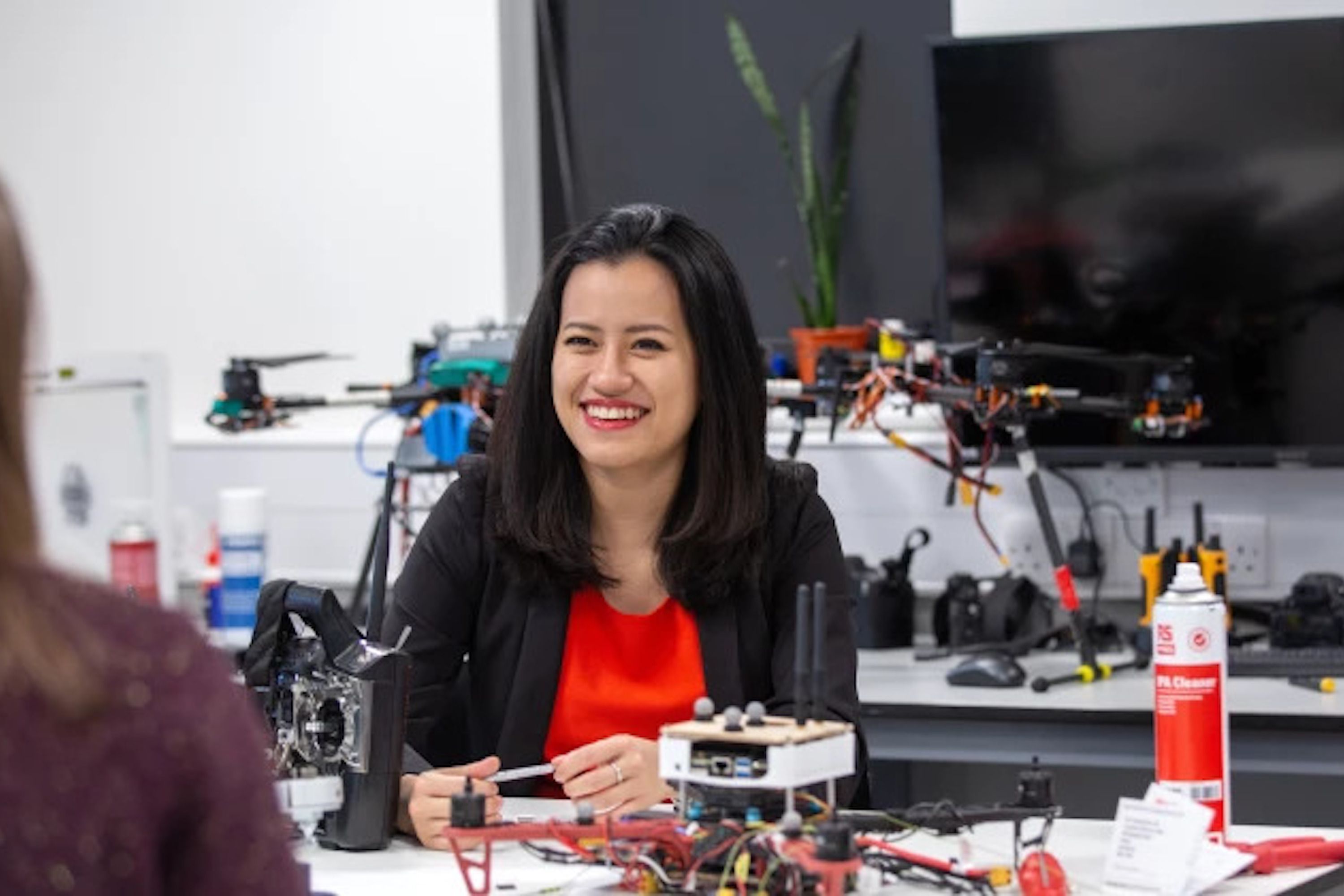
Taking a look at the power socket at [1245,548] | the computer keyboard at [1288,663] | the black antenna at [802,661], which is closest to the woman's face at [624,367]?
the black antenna at [802,661]

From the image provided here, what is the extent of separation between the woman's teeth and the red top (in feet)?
0.68

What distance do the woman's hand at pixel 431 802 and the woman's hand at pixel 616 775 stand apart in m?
0.08

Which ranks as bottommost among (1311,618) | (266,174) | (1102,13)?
(1311,618)

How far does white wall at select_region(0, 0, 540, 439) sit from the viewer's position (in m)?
4.32

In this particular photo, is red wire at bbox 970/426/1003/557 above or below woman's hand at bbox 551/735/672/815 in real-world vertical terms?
above

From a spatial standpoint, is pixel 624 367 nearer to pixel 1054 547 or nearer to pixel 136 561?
pixel 1054 547

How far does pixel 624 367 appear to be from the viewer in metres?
2.60

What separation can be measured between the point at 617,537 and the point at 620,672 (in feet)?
0.57

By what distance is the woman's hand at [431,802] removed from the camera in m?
2.15

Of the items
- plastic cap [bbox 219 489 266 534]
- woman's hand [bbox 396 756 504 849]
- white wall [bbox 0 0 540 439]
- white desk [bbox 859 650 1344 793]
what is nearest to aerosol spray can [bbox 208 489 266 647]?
plastic cap [bbox 219 489 266 534]

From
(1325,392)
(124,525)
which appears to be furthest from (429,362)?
(1325,392)

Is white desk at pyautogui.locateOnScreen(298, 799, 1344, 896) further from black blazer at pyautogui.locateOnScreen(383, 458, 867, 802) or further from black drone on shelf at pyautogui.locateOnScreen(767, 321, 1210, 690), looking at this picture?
black drone on shelf at pyautogui.locateOnScreen(767, 321, 1210, 690)

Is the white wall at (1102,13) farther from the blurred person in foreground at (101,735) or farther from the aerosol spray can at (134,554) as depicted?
the blurred person in foreground at (101,735)

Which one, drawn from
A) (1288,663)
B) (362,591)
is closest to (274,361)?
(362,591)
